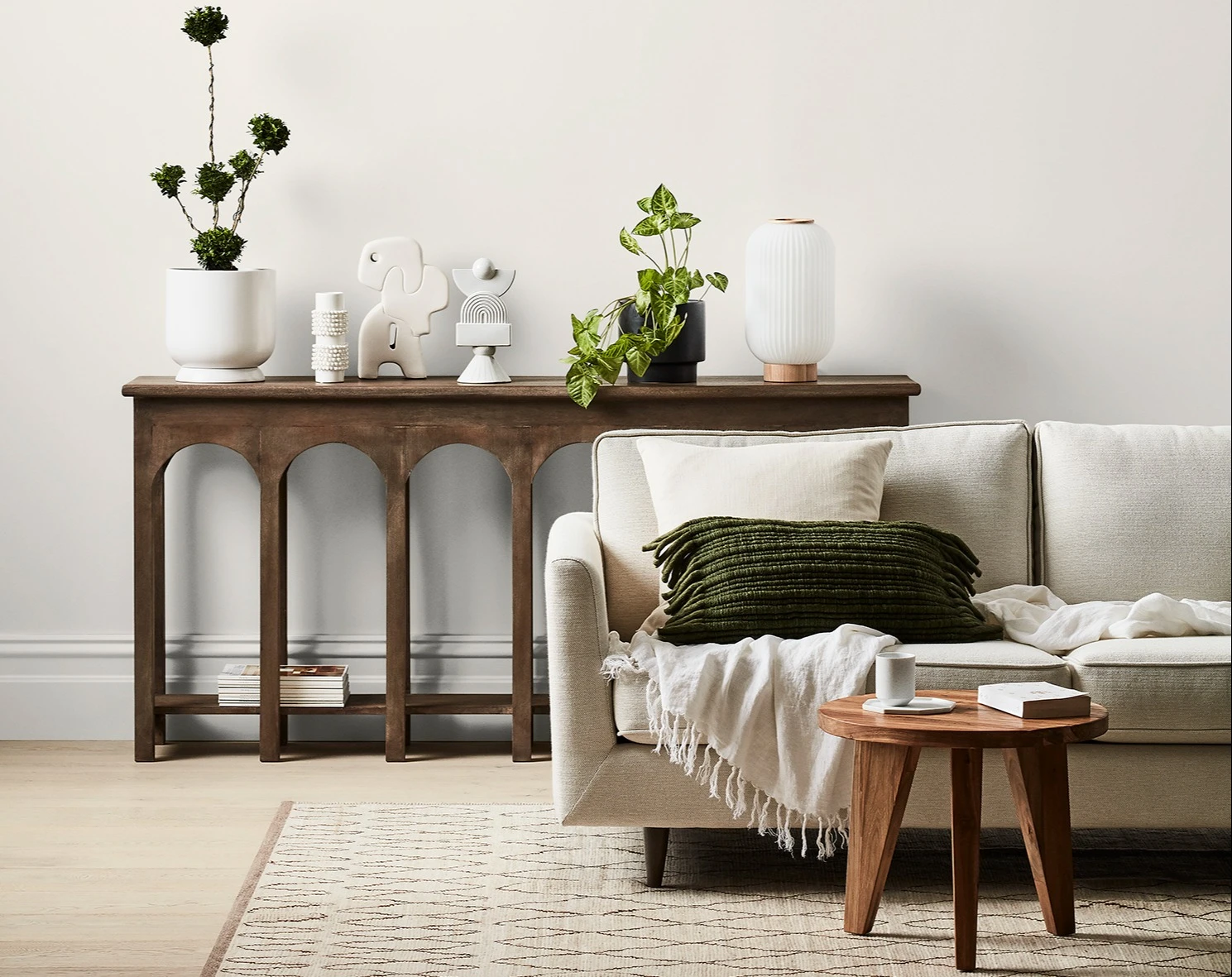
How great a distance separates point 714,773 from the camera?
99.0 inches

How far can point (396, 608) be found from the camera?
3.55 m

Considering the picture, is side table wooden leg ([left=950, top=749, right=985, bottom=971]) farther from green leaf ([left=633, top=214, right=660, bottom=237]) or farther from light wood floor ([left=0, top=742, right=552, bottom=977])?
green leaf ([left=633, top=214, right=660, bottom=237])

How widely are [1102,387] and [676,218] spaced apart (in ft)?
4.07

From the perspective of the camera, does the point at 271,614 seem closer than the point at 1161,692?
No

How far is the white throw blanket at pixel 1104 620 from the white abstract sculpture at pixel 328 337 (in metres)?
1.63

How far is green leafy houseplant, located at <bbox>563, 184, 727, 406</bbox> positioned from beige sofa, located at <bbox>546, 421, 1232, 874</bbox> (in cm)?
30

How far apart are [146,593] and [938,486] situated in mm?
1904

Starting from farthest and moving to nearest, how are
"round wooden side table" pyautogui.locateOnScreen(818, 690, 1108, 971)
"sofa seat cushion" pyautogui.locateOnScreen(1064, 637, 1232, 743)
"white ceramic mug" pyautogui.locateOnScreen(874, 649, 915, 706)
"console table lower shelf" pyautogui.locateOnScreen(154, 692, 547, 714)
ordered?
"console table lower shelf" pyautogui.locateOnScreen(154, 692, 547, 714) → "sofa seat cushion" pyautogui.locateOnScreen(1064, 637, 1232, 743) → "white ceramic mug" pyautogui.locateOnScreen(874, 649, 915, 706) → "round wooden side table" pyautogui.locateOnScreen(818, 690, 1108, 971)

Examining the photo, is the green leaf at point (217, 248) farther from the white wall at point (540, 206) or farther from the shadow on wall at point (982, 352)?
the shadow on wall at point (982, 352)

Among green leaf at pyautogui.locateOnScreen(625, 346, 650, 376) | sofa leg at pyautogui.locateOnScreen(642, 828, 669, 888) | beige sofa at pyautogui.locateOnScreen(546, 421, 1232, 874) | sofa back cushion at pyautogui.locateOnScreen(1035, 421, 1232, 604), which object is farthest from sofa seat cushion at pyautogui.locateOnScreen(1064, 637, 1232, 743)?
green leaf at pyautogui.locateOnScreen(625, 346, 650, 376)

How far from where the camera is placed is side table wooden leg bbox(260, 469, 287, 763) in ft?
11.6

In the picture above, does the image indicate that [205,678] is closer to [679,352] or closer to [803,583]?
[679,352]

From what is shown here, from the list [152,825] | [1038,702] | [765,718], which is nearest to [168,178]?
[152,825]

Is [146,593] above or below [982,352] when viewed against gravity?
below
